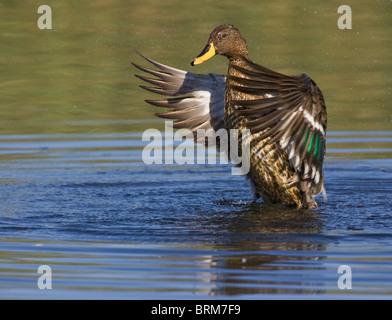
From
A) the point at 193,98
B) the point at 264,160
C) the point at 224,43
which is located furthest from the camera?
the point at 193,98

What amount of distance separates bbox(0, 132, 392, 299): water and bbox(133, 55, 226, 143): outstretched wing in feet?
2.15

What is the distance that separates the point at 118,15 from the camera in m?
18.1

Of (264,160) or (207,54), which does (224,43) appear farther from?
(264,160)

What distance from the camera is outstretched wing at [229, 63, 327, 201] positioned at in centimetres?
730

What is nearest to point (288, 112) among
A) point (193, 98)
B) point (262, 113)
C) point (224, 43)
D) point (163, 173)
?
point (262, 113)

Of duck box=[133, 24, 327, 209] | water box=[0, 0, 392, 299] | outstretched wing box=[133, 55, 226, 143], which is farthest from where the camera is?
outstretched wing box=[133, 55, 226, 143]

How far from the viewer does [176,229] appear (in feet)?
24.5

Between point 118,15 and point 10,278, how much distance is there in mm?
12408

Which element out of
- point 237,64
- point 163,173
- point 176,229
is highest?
point 237,64

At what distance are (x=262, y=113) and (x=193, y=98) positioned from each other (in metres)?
1.69

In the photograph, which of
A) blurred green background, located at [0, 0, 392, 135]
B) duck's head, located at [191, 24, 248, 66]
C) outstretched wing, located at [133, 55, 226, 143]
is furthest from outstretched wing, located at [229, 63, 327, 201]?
blurred green background, located at [0, 0, 392, 135]

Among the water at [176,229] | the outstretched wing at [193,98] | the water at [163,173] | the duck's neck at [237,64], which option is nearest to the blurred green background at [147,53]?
the water at [163,173]

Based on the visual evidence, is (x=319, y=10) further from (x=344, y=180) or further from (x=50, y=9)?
(x=344, y=180)

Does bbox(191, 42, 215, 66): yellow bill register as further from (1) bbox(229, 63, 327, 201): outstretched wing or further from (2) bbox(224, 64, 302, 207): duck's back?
(1) bbox(229, 63, 327, 201): outstretched wing
